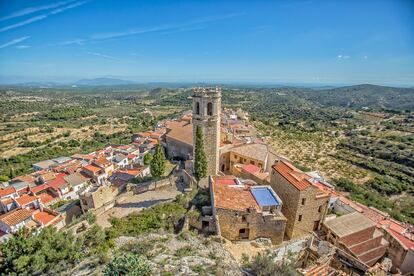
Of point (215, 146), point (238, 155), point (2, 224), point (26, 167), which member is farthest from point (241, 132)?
point (26, 167)

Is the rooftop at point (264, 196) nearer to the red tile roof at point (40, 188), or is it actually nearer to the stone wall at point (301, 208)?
the stone wall at point (301, 208)

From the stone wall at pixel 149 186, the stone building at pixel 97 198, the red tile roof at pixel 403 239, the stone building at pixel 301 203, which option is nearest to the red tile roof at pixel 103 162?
the stone building at pixel 97 198

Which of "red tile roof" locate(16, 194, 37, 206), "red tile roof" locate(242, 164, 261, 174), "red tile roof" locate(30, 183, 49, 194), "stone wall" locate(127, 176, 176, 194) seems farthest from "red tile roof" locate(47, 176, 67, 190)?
"red tile roof" locate(242, 164, 261, 174)

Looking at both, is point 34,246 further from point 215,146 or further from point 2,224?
point 2,224

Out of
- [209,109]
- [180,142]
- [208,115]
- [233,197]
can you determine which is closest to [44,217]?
[180,142]

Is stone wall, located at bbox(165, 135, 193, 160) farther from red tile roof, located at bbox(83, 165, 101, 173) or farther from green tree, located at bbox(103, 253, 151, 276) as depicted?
green tree, located at bbox(103, 253, 151, 276)
